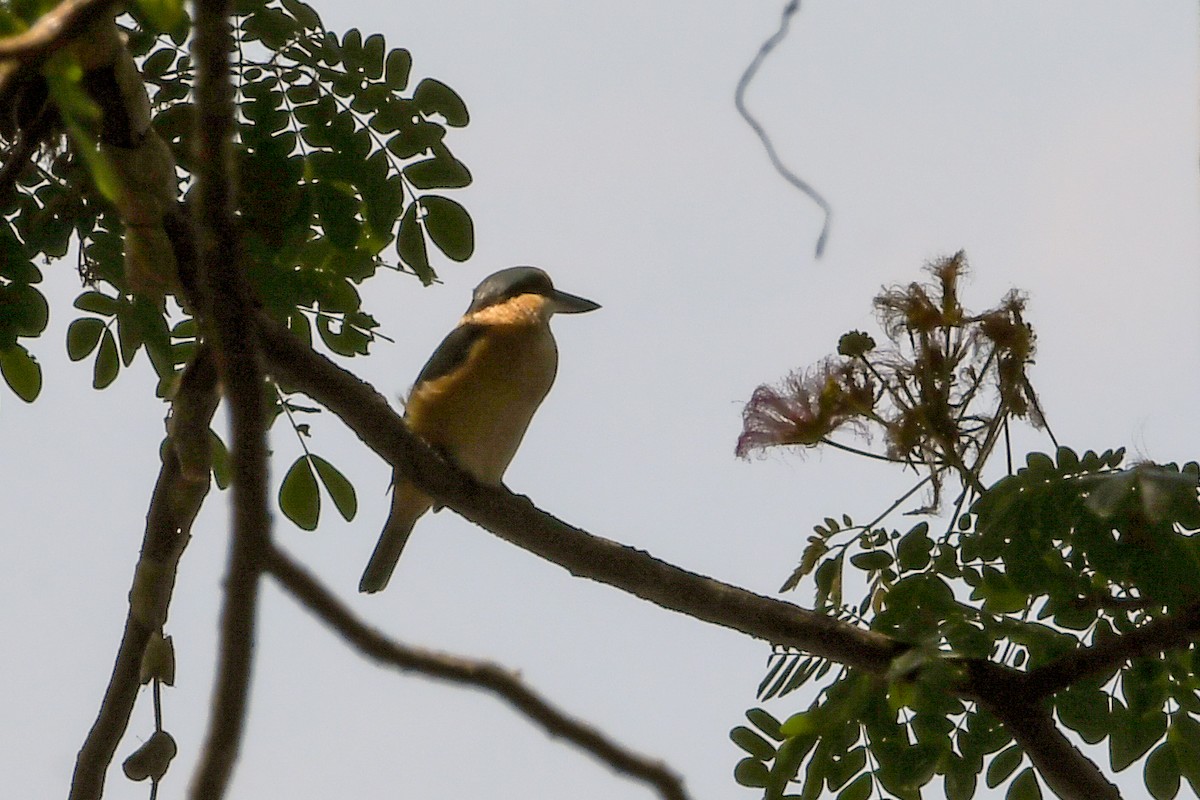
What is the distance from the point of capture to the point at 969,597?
2.84 metres

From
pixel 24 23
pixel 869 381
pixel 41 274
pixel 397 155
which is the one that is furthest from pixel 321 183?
pixel 24 23

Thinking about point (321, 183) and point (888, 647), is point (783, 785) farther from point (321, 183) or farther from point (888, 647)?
point (321, 183)

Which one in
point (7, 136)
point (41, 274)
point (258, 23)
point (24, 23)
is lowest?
point (24, 23)

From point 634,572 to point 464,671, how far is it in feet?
5.26

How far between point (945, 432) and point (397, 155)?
4.06 feet

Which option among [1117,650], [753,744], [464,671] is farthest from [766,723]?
[464,671]

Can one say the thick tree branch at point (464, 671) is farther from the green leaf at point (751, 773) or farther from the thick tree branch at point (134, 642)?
the green leaf at point (751, 773)

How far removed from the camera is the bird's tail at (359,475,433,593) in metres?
4.38

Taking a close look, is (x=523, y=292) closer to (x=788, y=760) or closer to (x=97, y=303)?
(x=97, y=303)

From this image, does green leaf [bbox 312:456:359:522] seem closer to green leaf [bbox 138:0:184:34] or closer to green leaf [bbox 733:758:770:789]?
green leaf [bbox 733:758:770:789]

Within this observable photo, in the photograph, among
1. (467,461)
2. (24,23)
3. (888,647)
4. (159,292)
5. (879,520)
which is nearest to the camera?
(24,23)

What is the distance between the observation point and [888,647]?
2680 millimetres

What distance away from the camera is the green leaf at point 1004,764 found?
283 centimetres

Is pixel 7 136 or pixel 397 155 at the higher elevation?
pixel 397 155
